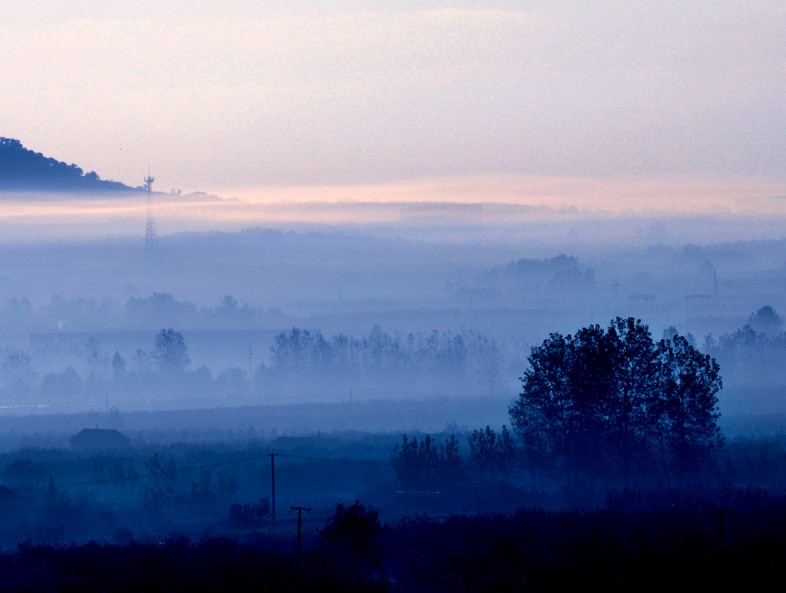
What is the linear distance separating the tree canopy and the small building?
4665 cm

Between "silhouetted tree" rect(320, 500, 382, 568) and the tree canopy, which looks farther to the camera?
the tree canopy

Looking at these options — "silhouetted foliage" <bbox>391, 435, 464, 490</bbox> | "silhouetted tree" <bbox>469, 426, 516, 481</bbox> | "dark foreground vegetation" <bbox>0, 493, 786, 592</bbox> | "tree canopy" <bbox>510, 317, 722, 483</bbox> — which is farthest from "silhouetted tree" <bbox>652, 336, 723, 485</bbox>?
"dark foreground vegetation" <bbox>0, 493, 786, 592</bbox>

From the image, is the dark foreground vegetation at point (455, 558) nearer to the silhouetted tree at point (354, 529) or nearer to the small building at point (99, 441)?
the silhouetted tree at point (354, 529)

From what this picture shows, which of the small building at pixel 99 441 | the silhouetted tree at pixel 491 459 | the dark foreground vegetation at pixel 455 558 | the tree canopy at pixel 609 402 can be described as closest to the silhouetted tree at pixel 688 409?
the tree canopy at pixel 609 402

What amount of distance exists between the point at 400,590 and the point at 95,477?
43.3m

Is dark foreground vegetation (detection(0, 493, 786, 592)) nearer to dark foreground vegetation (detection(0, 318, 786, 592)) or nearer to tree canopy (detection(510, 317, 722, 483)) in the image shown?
dark foreground vegetation (detection(0, 318, 786, 592))

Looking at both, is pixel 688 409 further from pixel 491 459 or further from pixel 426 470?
pixel 426 470

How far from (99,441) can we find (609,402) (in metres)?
54.6

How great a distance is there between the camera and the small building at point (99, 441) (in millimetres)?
101188

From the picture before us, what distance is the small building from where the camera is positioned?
101 m

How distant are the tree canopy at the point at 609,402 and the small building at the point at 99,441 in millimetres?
46647

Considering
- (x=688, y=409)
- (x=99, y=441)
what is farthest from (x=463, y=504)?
(x=99, y=441)

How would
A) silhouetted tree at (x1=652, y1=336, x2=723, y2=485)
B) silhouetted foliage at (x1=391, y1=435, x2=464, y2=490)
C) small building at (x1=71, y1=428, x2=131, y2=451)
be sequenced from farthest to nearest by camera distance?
small building at (x1=71, y1=428, x2=131, y2=451), silhouetted foliage at (x1=391, y1=435, x2=464, y2=490), silhouetted tree at (x1=652, y1=336, x2=723, y2=485)

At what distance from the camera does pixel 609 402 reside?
2763 inches
